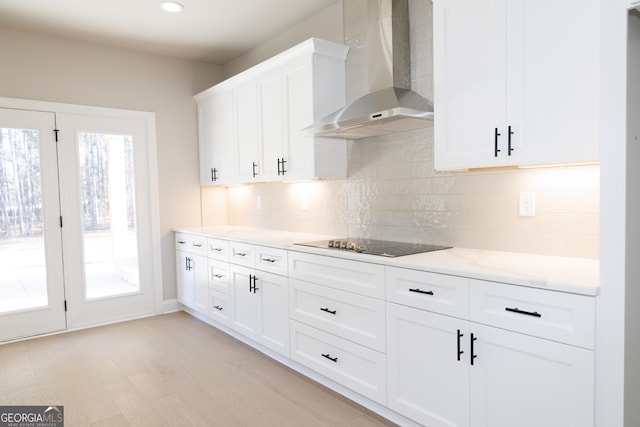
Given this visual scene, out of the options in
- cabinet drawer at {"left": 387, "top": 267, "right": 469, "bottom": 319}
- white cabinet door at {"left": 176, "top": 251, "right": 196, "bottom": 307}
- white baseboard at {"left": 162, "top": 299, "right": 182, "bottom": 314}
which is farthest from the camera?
white baseboard at {"left": 162, "top": 299, "right": 182, "bottom": 314}

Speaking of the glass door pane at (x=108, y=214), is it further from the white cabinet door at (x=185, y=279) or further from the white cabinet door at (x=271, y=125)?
the white cabinet door at (x=271, y=125)

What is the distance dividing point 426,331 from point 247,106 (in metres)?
2.63

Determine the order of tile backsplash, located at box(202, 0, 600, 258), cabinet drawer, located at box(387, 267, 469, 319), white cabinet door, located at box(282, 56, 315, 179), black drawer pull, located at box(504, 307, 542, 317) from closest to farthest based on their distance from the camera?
1. black drawer pull, located at box(504, 307, 542, 317)
2. cabinet drawer, located at box(387, 267, 469, 319)
3. tile backsplash, located at box(202, 0, 600, 258)
4. white cabinet door, located at box(282, 56, 315, 179)

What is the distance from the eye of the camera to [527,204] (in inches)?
88.7

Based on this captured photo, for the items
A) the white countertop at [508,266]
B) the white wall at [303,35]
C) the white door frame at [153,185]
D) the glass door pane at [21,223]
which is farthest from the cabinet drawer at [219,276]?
the white wall at [303,35]

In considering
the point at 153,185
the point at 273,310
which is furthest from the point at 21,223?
the point at 273,310

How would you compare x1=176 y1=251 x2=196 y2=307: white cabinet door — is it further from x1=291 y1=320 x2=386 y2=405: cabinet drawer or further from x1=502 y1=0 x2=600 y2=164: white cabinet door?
x1=502 y1=0 x2=600 y2=164: white cabinet door

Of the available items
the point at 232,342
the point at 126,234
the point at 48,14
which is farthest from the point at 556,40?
the point at 126,234

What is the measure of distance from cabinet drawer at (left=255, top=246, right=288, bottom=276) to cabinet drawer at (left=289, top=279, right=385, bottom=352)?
149 millimetres

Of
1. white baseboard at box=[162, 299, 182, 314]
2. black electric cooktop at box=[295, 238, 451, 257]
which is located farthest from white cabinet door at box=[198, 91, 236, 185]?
black electric cooktop at box=[295, 238, 451, 257]

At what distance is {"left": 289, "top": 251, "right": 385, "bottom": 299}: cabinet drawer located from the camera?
2299 mm

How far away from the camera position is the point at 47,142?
3852 millimetres

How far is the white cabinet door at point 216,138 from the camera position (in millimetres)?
4160

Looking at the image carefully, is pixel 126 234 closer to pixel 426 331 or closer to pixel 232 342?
pixel 232 342
